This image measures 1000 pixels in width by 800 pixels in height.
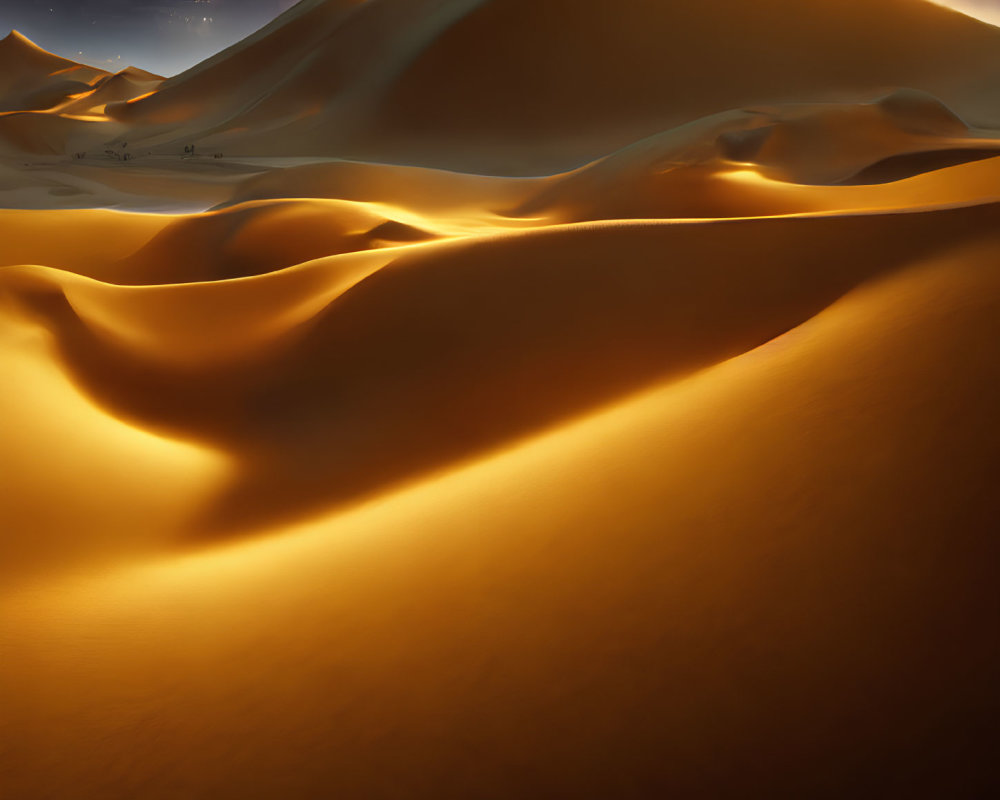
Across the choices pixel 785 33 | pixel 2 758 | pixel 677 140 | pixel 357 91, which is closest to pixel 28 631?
pixel 2 758

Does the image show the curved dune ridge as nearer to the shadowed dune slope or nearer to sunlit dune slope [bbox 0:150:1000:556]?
sunlit dune slope [bbox 0:150:1000:556]

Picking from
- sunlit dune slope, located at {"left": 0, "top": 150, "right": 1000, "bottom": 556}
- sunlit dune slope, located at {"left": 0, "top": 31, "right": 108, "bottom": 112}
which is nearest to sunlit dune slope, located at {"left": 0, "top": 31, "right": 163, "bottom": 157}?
sunlit dune slope, located at {"left": 0, "top": 31, "right": 108, "bottom": 112}

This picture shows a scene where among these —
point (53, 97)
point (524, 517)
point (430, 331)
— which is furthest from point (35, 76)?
point (524, 517)

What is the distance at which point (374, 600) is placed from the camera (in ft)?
4.77

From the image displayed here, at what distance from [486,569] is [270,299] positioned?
312 centimetres

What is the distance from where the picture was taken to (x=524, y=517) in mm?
1577

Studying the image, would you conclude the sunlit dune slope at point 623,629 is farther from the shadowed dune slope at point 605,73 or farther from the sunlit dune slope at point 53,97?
the sunlit dune slope at point 53,97

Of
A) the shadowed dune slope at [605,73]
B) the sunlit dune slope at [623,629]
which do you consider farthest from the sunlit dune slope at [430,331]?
the shadowed dune slope at [605,73]

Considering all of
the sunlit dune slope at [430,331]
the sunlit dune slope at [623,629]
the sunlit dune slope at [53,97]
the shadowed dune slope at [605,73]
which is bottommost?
the sunlit dune slope at [623,629]

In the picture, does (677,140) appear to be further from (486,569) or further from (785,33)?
(785,33)

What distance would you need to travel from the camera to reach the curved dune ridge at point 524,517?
103 cm

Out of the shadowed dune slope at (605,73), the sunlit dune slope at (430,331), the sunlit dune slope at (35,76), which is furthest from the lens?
the sunlit dune slope at (35,76)

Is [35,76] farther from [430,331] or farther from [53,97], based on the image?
[430,331]

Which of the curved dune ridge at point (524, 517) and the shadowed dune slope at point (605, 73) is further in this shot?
the shadowed dune slope at point (605, 73)
